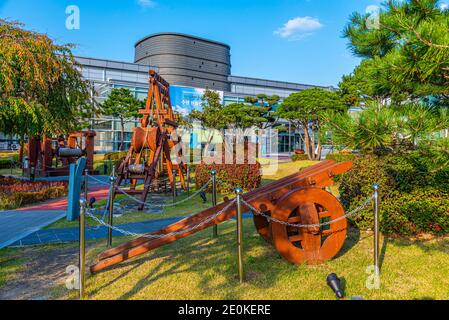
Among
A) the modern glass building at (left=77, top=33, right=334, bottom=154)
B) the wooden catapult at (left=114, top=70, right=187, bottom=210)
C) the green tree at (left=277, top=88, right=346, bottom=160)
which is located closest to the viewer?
the wooden catapult at (left=114, top=70, right=187, bottom=210)

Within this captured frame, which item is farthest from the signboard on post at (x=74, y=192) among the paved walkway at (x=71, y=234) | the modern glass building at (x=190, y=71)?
the modern glass building at (x=190, y=71)

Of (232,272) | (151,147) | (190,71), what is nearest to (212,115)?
(151,147)

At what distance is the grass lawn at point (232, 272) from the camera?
339 centimetres

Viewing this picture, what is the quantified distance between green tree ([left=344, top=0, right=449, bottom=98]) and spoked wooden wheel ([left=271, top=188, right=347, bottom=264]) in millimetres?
1568

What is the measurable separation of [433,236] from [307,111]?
66.0 ft

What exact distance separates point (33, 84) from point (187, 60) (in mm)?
51812

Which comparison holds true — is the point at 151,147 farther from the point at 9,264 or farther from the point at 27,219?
the point at 9,264

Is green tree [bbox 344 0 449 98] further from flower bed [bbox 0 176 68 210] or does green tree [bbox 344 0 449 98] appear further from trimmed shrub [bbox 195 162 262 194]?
flower bed [bbox 0 176 68 210]

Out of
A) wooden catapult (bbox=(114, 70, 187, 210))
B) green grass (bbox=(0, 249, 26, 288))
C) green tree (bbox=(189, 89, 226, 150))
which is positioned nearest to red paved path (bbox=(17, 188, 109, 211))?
wooden catapult (bbox=(114, 70, 187, 210))

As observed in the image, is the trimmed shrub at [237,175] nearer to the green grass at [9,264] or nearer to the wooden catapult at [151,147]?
the wooden catapult at [151,147]

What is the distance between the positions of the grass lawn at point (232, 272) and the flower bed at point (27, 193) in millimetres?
4329

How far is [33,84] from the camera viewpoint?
10.1m

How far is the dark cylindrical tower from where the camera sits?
58344 mm

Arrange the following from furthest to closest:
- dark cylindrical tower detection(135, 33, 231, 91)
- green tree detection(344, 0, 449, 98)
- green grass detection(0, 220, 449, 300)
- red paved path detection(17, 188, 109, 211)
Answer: dark cylindrical tower detection(135, 33, 231, 91)
red paved path detection(17, 188, 109, 211)
green grass detection(0, 220, 449, 300)
green tree detection(344, 0, 449, 98)
